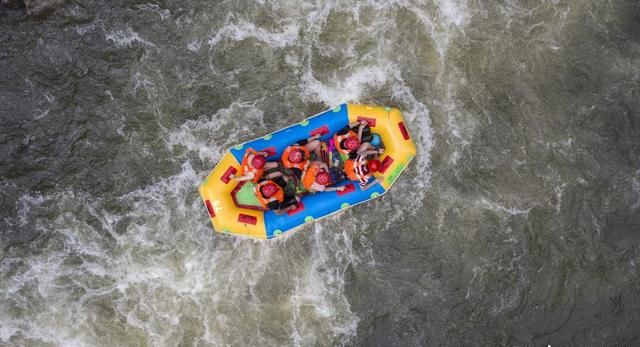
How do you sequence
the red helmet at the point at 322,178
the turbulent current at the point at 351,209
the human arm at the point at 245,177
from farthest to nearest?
the turbulent current at the point at 351,209, the human arm at the point at 245,177, the red helmet at the point at 322,178

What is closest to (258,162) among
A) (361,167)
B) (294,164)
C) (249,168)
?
(249,168)

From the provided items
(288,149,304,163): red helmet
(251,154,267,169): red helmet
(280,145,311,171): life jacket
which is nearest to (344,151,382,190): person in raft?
(280,145,311,171): life jacket

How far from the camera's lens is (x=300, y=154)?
789cm

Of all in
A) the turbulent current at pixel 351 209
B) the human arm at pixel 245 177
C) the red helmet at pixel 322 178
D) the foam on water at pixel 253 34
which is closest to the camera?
the red helmet at pixel 322 178

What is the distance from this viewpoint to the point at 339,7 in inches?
348

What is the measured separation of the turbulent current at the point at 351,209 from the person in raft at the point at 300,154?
71 cm

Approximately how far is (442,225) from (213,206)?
389 cm

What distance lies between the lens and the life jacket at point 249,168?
797 centimetres

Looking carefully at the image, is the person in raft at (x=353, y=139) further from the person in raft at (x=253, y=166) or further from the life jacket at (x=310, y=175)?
the person in raft at (x=253, y=166)

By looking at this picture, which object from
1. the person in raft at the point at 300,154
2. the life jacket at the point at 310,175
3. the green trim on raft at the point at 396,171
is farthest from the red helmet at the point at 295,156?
the green trim on raft at the point at 396,171

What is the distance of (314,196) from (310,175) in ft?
1.74

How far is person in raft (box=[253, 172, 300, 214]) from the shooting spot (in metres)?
7.96

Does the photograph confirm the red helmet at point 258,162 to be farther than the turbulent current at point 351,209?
No

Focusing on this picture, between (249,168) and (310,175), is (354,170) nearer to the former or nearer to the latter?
(310,175)
